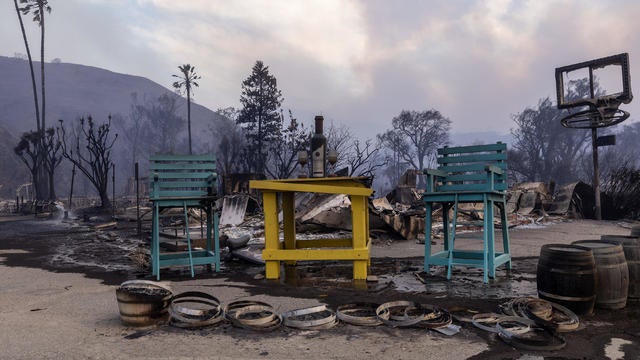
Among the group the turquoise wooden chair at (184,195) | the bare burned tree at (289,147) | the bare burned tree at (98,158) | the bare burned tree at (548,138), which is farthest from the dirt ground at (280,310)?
the bare burned tree at (548,138)

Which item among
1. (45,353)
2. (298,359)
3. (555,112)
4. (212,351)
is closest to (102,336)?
(45,353)

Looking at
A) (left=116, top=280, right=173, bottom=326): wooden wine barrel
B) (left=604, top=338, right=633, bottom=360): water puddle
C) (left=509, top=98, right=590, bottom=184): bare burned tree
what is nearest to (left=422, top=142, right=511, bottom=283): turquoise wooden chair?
(left=604, top=338, right=633, bottom=360): water puddle

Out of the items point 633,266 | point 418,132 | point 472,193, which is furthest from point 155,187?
point 418,132

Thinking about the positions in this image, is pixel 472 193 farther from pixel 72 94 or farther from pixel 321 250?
pixel 72 94

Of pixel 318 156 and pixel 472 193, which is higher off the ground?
pixel 318 156

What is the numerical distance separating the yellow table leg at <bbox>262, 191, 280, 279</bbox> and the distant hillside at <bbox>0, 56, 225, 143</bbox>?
123 m

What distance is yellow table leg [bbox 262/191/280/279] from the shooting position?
211 inches

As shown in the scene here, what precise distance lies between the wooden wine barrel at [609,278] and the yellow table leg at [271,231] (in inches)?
130

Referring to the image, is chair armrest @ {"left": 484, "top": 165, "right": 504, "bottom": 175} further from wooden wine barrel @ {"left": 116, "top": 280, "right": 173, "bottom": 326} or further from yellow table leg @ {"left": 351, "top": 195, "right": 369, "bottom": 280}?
wooden wine barrel @ {"left": 116, "top": 280, "right": 173, "bottom": 326}

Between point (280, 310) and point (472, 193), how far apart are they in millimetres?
2574

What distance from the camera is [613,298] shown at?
146 inches

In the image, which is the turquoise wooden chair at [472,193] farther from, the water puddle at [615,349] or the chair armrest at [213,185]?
the chair armrest at [213,185]

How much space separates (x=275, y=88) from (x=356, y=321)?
4051cm

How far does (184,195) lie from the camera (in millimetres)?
5684
